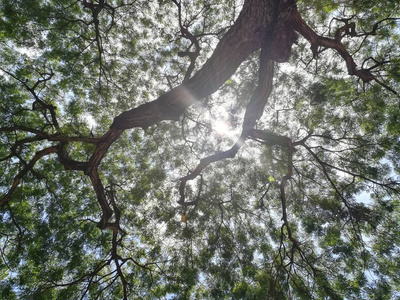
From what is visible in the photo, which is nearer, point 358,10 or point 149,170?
point 358,10

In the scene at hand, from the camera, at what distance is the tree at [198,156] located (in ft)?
11.5

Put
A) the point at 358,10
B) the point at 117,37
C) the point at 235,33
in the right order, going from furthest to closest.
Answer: the point at 117,37 < the point at 358,10 < the point at 235,33

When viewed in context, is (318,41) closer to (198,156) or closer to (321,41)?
(321,41)

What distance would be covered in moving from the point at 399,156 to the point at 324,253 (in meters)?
2.17

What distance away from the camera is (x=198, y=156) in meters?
5.54

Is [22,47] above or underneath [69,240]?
above

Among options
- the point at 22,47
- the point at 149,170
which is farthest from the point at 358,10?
the point at 22,47

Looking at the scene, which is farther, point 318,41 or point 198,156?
point 198,156

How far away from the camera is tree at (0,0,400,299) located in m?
3.50

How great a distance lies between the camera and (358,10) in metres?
3.94

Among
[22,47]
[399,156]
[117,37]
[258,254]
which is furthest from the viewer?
[117,37]

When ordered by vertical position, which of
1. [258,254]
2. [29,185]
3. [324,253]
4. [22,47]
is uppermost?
[22,47]

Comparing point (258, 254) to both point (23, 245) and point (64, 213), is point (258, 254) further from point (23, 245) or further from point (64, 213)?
point (23, 245)

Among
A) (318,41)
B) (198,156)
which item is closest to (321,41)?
(318,41)
